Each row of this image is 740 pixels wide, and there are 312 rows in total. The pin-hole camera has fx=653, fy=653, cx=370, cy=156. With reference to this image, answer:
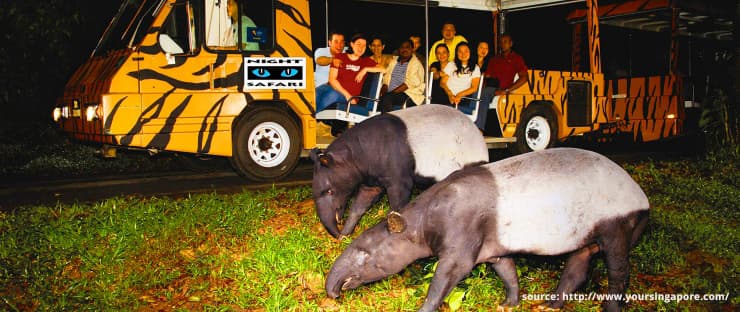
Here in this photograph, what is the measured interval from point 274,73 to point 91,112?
2.17 meters

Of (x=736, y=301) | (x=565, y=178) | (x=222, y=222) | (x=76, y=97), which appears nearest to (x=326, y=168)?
(x=222, y=222)

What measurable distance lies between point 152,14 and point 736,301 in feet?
21.5

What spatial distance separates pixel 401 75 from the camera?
31.6 ft

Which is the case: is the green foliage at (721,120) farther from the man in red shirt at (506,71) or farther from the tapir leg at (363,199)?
the tapir leg at (363,199)

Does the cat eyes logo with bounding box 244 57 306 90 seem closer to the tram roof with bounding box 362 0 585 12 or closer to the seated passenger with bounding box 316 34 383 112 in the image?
the seated passenger with bounding box 316 34 383 112

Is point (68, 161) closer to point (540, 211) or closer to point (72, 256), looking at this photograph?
point (72, 256)

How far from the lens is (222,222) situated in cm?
565

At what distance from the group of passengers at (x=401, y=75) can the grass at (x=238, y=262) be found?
2914 mm

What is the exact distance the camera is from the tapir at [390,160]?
527 centimetres

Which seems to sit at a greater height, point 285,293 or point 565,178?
point 565,178

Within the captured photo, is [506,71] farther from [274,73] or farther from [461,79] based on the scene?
[274,73]

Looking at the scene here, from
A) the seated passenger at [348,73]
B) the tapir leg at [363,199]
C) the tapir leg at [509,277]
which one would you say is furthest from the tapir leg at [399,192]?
the seated passenger at [348,73]

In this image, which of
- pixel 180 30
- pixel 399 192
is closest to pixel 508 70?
pixel 180 30

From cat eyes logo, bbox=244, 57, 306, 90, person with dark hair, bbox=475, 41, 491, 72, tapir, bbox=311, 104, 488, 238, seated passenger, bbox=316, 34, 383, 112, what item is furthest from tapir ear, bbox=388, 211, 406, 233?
person with dark hair, bbox=475, 41, 491, 72
